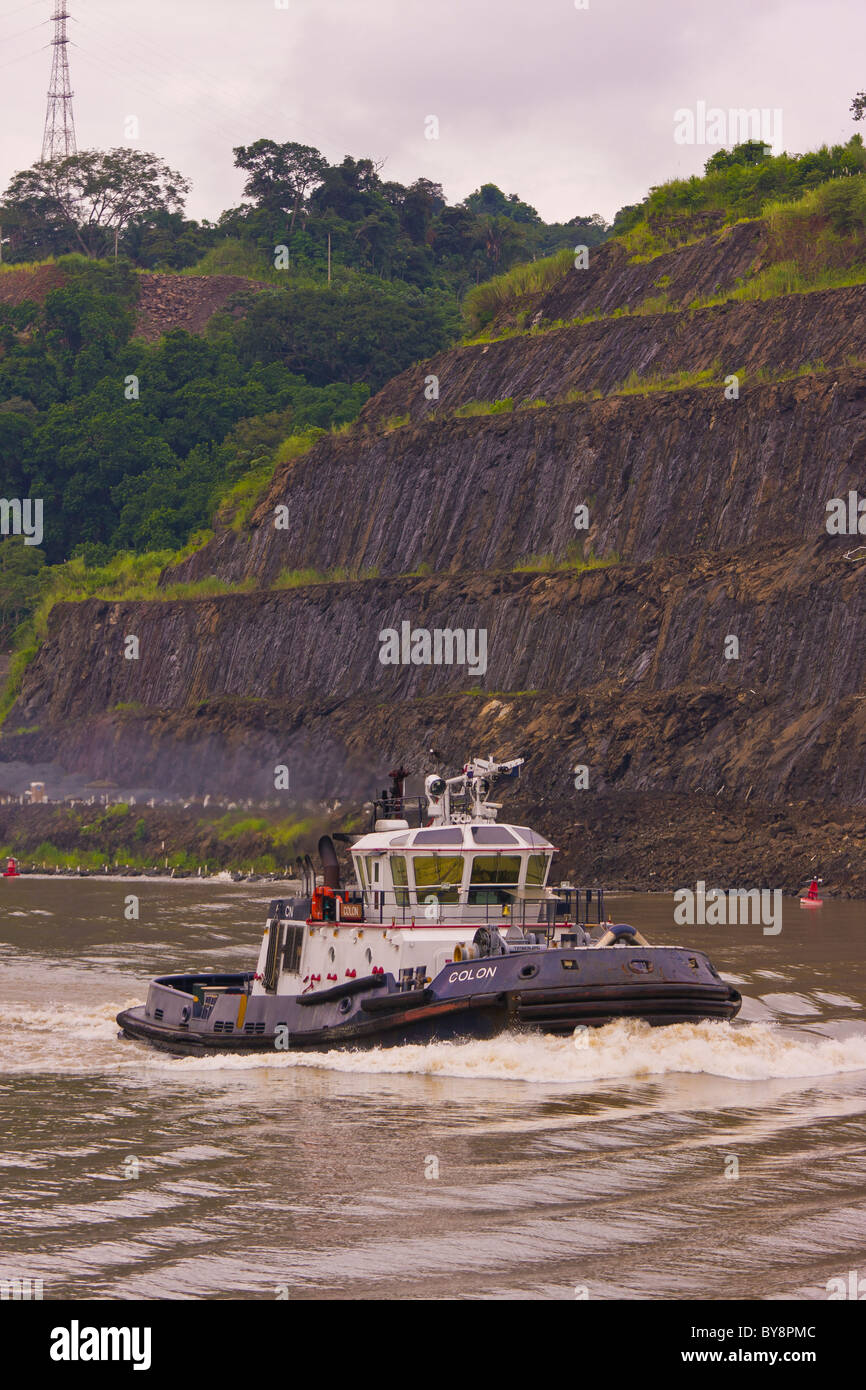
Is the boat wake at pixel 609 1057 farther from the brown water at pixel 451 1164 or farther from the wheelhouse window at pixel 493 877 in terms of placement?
the wheelhouse window at pixel 493 877

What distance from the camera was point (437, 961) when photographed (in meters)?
29.0


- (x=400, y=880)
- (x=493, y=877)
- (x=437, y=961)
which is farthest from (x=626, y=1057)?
(x=400, y=880)

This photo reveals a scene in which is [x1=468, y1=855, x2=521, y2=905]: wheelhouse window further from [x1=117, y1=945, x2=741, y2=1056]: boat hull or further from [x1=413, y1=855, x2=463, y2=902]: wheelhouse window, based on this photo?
[x1=117, y1=945, x2=741, y2=1056]: boat hull

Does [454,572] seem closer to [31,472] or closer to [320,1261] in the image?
[31,472]

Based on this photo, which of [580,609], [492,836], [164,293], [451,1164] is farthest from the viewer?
[164,293]

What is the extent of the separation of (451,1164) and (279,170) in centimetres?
18183

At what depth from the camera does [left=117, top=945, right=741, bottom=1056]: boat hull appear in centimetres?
2666

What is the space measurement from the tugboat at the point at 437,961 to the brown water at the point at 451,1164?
0.45m

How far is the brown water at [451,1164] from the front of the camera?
16.2m

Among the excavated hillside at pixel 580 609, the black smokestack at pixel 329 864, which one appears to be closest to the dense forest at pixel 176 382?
the excavated hillside at pixel 580 609

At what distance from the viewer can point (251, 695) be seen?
9738 cm

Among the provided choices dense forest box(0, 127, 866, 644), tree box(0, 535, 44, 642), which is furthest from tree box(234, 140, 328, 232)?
tree box(0, 535, 44, 642)

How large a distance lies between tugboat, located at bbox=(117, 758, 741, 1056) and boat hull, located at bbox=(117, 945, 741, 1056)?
2 centimetres

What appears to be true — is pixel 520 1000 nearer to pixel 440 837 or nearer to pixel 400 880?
pixel 440 837
